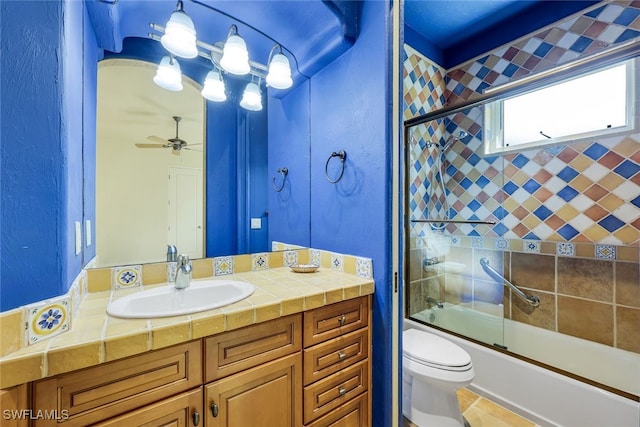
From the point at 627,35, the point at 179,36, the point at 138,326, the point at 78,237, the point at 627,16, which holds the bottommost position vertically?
the point at 138,326

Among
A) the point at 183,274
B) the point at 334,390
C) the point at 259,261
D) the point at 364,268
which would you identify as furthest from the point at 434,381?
the point at 183,274

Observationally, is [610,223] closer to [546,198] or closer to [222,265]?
[546,198]

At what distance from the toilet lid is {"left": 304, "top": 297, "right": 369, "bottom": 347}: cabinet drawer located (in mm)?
Result: 469

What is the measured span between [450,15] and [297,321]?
2.49 metres

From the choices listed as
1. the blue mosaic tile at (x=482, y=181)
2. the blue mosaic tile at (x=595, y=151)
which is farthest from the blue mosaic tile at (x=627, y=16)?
the blue mosaic tile at (x=482, y=181)

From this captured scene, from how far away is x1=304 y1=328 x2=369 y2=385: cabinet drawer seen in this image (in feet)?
3.38

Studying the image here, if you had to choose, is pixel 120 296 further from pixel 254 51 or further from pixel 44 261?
pixel 254 51

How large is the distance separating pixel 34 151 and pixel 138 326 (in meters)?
0.52

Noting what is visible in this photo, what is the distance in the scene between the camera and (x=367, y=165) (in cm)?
131

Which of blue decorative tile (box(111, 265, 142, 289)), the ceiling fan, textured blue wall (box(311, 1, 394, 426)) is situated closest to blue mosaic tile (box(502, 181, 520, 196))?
textured blue wall (box(311, 1, 394, 426))

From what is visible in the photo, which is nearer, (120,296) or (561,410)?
(120,296)

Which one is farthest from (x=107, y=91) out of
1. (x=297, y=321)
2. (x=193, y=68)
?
(x=297, y=321)

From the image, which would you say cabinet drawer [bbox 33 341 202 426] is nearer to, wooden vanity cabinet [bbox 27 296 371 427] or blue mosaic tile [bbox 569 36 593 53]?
wooden vanity cabinet [bbox 27 296 371 427]

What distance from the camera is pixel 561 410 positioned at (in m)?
1.43
